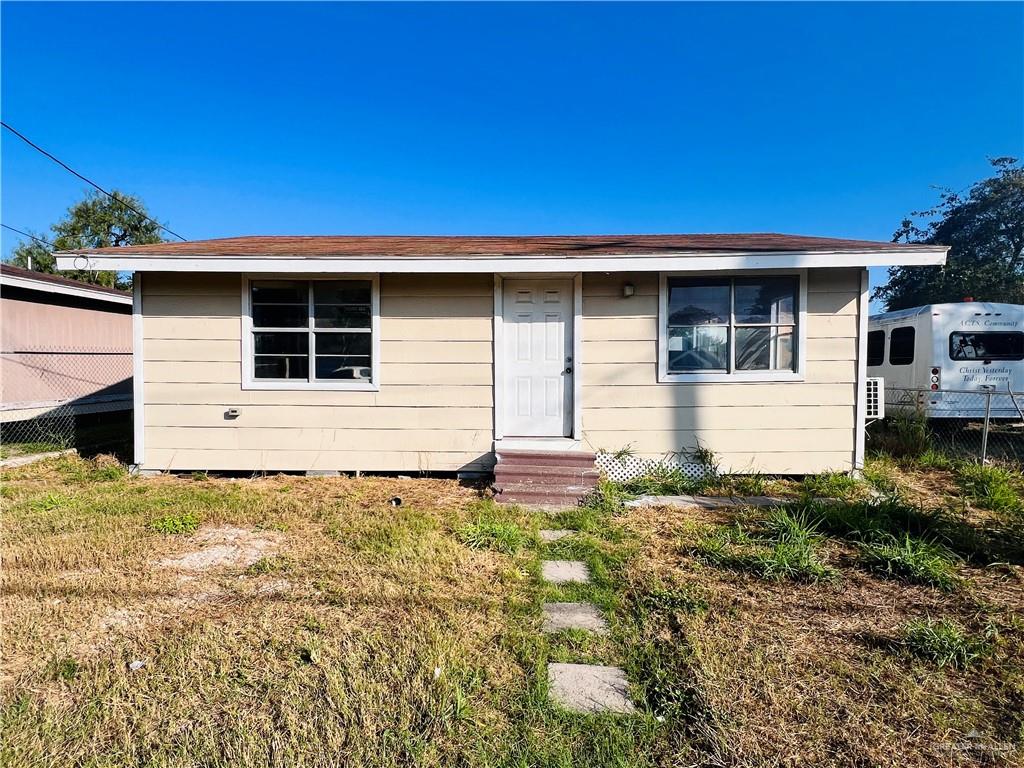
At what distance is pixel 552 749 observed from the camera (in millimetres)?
1675

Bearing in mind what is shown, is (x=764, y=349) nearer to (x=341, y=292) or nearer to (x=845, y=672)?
(x=845, y=672)

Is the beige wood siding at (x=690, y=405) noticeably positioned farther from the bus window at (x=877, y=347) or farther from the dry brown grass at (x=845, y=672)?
the bus window at (x=877, y=347)

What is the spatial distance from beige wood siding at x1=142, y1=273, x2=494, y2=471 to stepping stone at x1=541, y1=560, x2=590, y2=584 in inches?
90.0

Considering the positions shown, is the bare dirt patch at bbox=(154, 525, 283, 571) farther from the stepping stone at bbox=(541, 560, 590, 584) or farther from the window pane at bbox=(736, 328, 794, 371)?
the window pane at bbox=(736, 328, 794, 371)

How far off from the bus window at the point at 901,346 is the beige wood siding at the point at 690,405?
4758 mm

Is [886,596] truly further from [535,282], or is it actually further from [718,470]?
[535,282]

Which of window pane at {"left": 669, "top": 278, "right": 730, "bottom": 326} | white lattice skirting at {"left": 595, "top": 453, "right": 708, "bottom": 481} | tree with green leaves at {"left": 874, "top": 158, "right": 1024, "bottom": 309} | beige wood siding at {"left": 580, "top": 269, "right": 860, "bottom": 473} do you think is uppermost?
tree with green leaves at {"left": 874, "top": 158, "right": 1024, "bottom": 309}

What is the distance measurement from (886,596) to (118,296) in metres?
11.8

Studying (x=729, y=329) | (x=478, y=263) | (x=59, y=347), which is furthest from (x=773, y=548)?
(x=59, y=347)

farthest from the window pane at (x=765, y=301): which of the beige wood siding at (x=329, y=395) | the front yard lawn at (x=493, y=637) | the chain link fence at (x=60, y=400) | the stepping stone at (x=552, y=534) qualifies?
the chain link fence at (x=60, y=400)

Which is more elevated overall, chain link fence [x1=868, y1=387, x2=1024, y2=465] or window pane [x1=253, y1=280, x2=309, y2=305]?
window pane [x1=253, y1=280, x2=309, y2=305]

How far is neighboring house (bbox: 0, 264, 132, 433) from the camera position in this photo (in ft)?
23.8

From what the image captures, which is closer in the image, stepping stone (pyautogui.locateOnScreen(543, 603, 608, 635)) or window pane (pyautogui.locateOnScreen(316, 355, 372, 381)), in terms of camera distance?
stepping stone (pyautogui.locateOnScreen(543, 603, 608, 635))

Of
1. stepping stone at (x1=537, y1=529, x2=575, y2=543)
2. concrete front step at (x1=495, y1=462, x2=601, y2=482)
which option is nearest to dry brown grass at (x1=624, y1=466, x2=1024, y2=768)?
stepping stone at (x1=537, y1=529, x2=575, y2=543)
